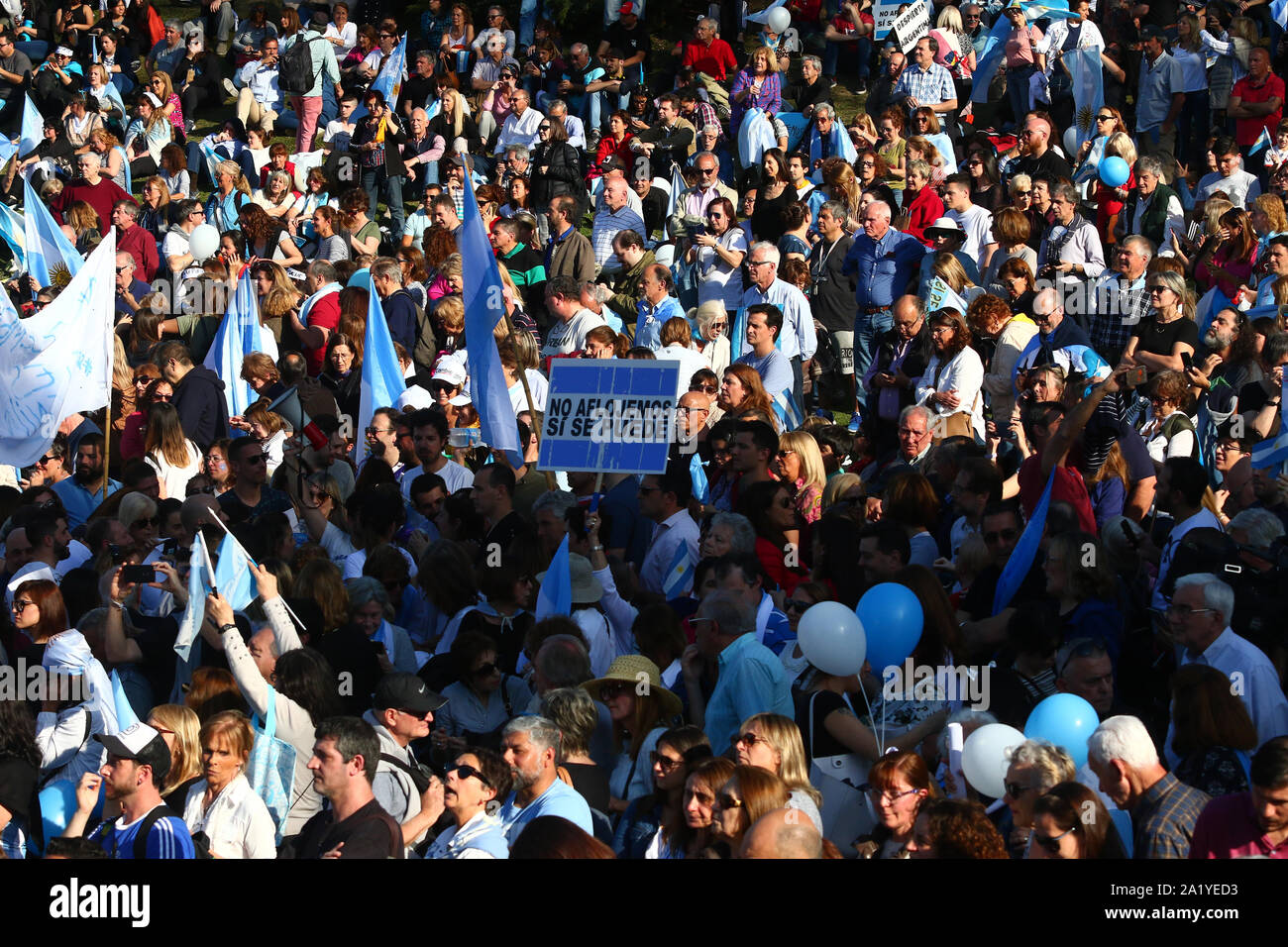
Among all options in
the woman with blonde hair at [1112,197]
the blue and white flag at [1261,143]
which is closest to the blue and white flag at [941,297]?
the woman with blonde hair at [1112,197]

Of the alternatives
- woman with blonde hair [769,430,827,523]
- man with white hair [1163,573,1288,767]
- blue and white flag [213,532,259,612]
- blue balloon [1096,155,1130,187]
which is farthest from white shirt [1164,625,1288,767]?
blue balloon [1096,155,1130,187]

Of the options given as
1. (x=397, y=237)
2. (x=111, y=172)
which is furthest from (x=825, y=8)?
(x=111, y=172)

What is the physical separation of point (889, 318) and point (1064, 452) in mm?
3784

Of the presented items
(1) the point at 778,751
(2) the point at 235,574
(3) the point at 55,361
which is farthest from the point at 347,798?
(3) the point at 55,361

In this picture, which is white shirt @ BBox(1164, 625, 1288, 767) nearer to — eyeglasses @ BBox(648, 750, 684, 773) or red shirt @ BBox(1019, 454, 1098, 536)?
red shirt @ BBox(1019, 454, 1098, 536)

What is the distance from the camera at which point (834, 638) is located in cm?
653

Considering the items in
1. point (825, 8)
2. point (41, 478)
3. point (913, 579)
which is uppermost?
point (825, 8)

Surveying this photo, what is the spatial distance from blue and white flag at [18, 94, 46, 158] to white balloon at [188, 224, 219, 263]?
5.85 metres

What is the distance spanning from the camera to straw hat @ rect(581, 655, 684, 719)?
6832 mm

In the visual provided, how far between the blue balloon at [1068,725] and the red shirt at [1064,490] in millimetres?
A: 2106

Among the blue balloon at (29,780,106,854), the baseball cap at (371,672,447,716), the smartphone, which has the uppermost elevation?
the baseball cap at (371,672,447,716)

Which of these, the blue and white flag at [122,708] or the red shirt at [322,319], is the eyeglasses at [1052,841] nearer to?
the blue and white flag at [122,708]

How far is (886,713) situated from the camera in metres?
6.66
